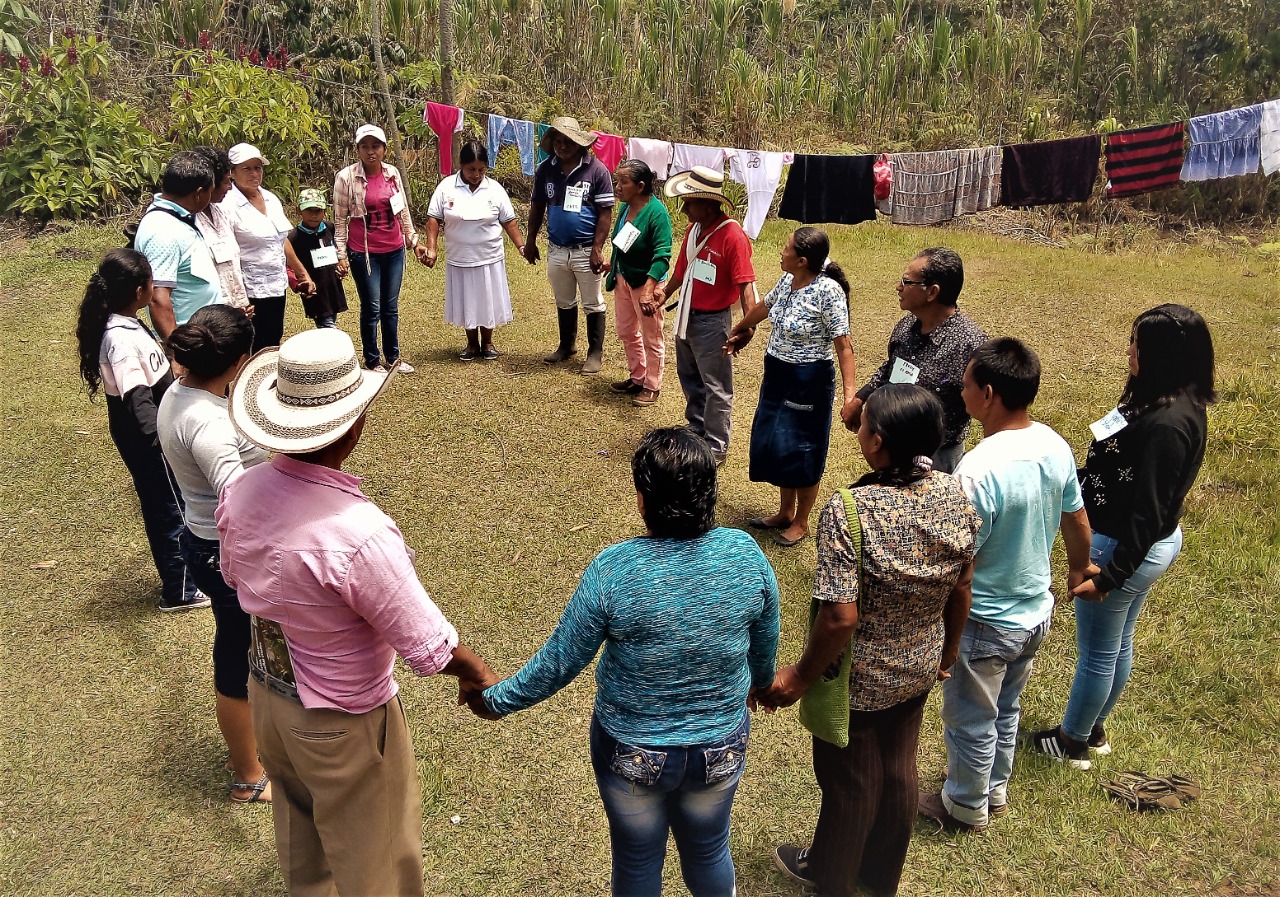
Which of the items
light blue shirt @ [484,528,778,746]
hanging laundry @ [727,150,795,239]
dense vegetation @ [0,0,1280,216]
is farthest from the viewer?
dense vegetation @ [0,0,1280,216]

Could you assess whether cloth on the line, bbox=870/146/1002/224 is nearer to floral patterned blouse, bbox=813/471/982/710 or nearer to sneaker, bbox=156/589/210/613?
sneaker, bbox=156/589/210/613

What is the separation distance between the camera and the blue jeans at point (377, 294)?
660cm

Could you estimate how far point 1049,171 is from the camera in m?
9.67

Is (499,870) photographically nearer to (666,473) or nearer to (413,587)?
(413,587)

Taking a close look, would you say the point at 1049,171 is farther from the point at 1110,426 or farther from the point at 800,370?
the point at 1110,426

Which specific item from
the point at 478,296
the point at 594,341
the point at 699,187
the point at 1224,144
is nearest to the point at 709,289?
the point at 699,187

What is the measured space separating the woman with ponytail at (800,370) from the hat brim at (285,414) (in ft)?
8.26

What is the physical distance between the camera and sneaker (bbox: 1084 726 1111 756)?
3.62 m

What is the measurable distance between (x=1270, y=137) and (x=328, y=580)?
11.0 m

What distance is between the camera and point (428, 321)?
27.3ft

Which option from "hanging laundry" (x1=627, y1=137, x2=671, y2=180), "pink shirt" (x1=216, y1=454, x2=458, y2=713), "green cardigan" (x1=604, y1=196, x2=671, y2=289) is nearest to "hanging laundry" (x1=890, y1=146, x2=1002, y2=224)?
"hanging laundry" (x1=627, y1=137, x2=671, y2=180)

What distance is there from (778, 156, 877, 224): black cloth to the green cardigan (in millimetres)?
3537

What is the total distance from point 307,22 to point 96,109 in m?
3.47

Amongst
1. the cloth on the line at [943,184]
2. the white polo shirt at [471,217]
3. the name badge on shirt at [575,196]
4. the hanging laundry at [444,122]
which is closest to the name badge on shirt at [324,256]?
the white polo shirt at [471,217]
